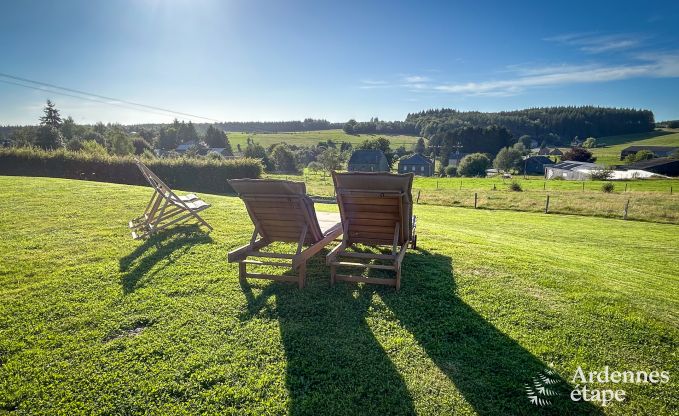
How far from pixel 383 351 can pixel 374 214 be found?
216cm

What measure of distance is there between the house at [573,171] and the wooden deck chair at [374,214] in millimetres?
62081

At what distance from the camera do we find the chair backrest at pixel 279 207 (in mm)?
4848

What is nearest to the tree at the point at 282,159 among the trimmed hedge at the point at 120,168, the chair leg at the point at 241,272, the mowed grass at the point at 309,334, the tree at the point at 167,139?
the trimmed hedge at the point at 120,168

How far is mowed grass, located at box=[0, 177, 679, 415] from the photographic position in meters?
2.96

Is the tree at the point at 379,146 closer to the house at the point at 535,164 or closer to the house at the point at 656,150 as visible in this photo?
the house at the point at 535,164

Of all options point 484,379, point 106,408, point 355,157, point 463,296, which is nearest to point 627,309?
point 463,296

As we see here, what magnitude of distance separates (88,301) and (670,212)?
24956 millimetres

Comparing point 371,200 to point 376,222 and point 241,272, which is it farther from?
point 241,272

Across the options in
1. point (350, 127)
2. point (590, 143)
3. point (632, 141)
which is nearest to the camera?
point (590, 143)

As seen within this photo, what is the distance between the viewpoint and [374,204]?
506 centimetres

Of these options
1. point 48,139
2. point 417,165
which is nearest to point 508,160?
point 417,165

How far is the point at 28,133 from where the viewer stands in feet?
194

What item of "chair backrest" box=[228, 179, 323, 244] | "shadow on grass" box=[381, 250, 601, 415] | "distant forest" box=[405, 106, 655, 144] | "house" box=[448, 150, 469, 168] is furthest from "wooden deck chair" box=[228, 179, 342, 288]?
"distant forest" box=[405, 106, 655, 144]

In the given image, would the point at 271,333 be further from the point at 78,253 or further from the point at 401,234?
the point at 78,253
